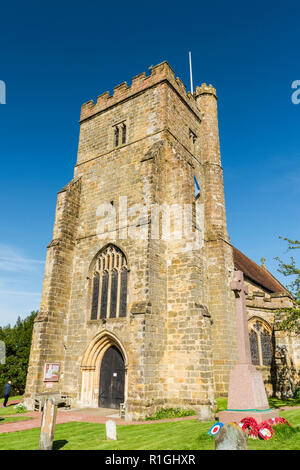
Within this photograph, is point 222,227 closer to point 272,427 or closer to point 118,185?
point 118,185

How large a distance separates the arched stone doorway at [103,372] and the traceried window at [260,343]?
28.7ft

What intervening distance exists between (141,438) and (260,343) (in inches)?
522

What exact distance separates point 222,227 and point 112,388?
10029 mm

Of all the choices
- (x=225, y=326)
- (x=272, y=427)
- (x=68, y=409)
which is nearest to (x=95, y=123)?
(x=225, y=326)

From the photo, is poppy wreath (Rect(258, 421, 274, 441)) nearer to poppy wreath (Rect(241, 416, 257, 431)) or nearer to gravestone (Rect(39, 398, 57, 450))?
poppy wreath (Rect(241, 416, 257, 431))

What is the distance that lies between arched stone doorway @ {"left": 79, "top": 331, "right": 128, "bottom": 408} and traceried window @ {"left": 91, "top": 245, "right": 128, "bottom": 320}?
1.10m

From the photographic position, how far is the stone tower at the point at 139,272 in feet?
43.0

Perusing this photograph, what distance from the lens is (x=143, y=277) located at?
44.6ft

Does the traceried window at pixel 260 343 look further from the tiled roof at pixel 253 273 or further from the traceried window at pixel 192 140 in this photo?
the traceried window at pixel 192 140

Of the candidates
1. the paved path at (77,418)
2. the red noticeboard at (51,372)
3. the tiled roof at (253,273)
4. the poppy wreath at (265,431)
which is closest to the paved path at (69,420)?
the paved path at (77,418)

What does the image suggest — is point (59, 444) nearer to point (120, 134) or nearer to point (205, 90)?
point (120, 134)

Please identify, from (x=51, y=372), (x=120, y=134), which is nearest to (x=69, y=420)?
(x=51, y=372)

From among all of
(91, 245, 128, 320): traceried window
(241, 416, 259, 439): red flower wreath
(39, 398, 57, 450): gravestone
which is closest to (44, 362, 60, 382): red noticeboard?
(91, 245, 128, 320): traceried window

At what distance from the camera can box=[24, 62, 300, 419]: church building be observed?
1314 cm
